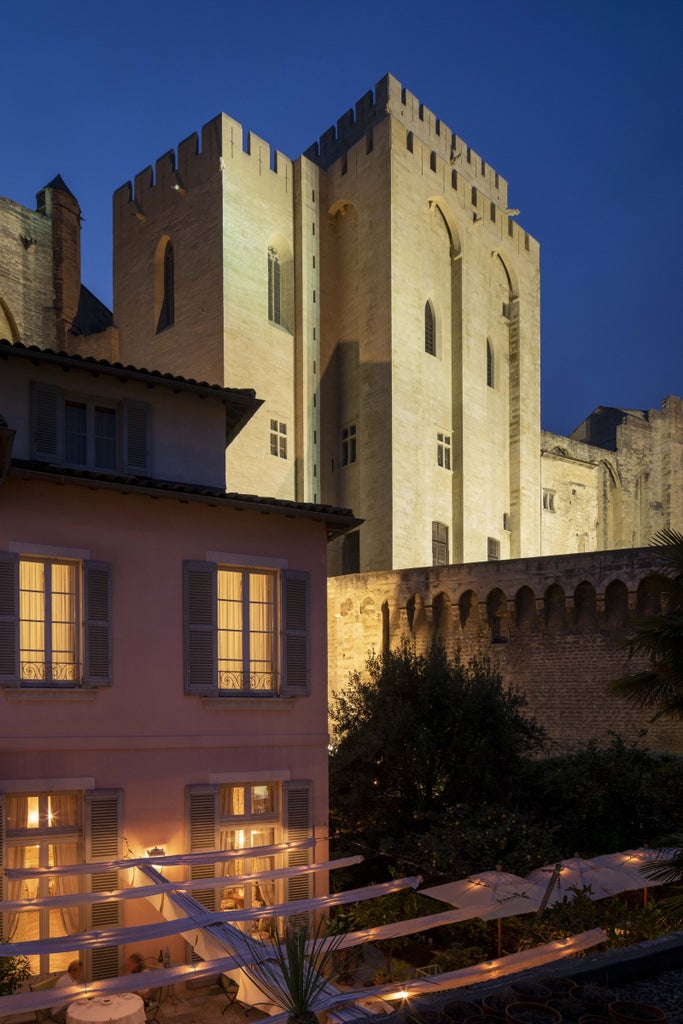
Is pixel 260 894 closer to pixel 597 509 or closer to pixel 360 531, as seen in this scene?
pixel 360 531

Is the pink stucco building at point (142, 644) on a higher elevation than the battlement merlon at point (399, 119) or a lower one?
lower

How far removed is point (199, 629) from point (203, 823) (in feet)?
7.57

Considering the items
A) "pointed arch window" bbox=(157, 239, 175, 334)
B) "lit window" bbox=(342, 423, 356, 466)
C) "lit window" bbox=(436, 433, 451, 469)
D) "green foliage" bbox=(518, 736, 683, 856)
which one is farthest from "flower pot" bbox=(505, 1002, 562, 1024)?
"pointed arch window" bbox=(157, 239, 175, 334)

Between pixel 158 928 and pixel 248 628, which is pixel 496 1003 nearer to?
pixel 158 928

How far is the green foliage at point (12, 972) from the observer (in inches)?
367

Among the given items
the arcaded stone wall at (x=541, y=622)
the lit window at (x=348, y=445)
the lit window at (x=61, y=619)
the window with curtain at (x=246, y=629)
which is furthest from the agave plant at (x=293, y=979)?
the lit window at (x=348, y=445)

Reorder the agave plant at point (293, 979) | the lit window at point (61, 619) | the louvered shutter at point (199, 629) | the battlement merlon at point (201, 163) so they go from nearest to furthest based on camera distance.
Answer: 1. the agave plant at point (293, 979)
2. the lit window at point (61, 619)
3. the louvered shutter at point (199, 629)
4. the battlement merlon at point (201, 163)

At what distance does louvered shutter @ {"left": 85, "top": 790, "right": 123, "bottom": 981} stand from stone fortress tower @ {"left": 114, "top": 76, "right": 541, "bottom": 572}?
19.5 m

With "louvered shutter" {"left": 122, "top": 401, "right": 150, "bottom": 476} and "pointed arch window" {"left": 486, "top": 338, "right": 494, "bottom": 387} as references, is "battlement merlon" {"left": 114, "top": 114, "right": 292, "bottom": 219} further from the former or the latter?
"louvered shutter" {"left": 122, "top": 401, "right": 150, "bottom": 476}

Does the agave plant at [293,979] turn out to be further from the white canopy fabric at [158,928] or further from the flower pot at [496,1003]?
the flower pot at [496,1003]

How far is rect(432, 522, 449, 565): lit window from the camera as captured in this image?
111 feet

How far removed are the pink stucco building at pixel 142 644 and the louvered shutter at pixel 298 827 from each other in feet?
0.09

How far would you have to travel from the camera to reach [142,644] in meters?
11.3

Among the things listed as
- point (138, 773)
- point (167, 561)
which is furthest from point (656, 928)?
point (167, 561)
